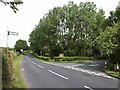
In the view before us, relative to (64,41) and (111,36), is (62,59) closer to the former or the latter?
(64,41)

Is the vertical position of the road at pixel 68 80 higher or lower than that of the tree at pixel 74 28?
lower

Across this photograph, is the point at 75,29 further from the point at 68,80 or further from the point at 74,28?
the point at 68,80

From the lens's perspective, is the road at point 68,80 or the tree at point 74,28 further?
the tree at point 74,28

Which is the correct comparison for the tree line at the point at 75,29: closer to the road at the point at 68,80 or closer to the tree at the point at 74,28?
the tree at the point at 74,28

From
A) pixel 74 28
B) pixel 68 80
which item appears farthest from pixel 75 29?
pixel 68 80

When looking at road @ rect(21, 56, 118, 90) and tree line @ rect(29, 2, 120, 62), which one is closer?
road @ rect(21, 56, 118, 90)

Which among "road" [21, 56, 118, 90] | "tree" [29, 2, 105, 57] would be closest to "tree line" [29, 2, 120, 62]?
"tree" [29, 2, 105, 57]

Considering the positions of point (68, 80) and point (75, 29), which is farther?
point (75, 29)

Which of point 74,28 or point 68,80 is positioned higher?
point 74,28

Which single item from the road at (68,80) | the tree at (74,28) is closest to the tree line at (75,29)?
the tree at (74,28)

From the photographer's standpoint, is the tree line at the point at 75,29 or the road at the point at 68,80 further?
the tree line at the point at 75,29

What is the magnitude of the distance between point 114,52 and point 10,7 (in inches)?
1308

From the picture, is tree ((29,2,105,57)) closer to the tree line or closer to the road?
the tree line

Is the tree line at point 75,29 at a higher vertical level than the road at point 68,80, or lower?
higher
